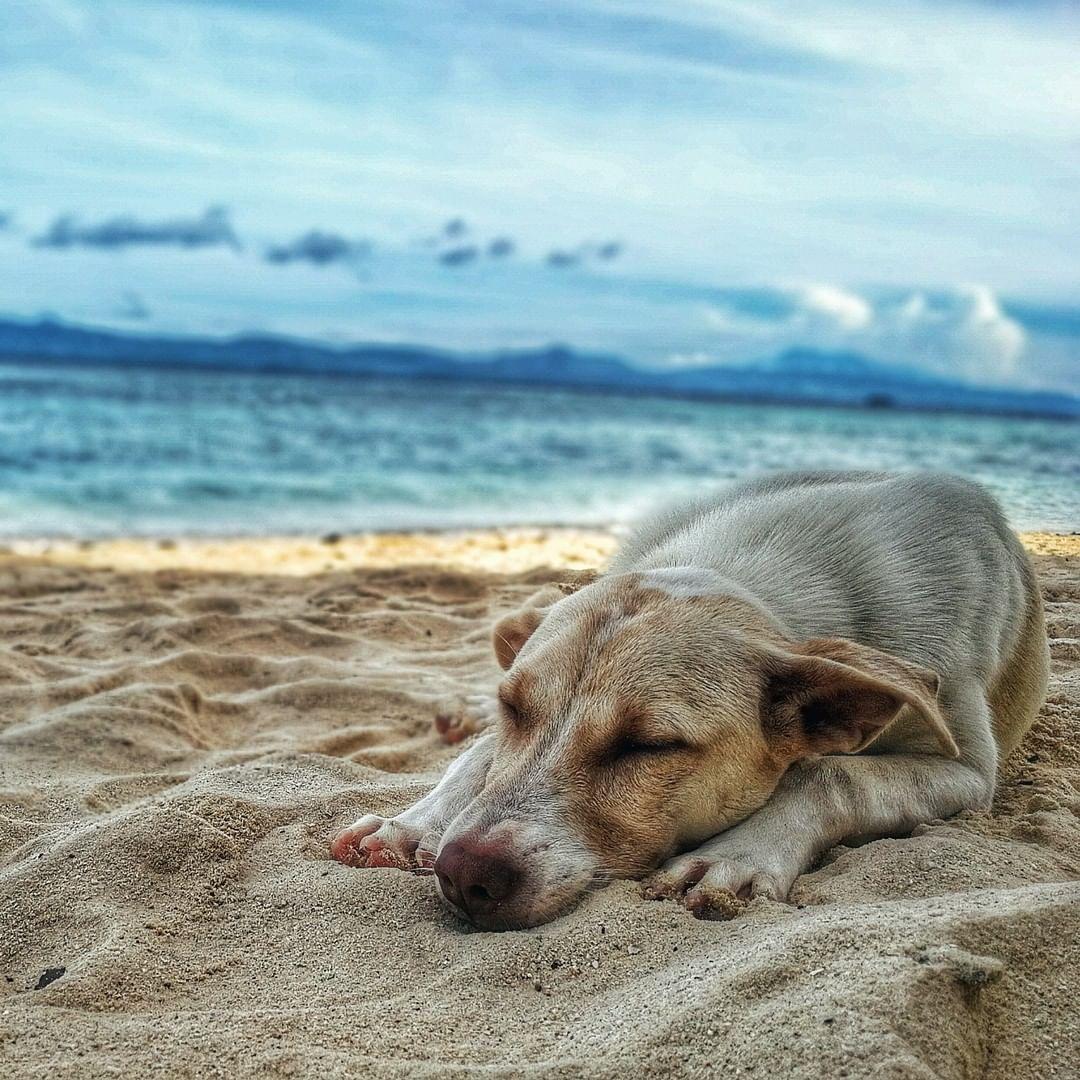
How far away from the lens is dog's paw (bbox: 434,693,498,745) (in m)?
5.16

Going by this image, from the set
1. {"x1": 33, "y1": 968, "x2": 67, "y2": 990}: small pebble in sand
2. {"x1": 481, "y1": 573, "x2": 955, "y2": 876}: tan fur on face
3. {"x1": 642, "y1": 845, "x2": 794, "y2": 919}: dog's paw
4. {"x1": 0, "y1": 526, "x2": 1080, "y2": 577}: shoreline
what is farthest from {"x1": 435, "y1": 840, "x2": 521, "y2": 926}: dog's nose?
{"x1": 0, "y1": 526, "x2": 1080, "y2": 577}: shoreline

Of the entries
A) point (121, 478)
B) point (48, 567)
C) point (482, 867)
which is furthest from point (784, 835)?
point (121, 478)

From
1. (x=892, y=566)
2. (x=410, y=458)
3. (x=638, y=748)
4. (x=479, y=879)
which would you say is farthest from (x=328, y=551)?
(x=410, y=458)

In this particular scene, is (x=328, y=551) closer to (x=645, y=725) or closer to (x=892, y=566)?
(x=892, y=566)

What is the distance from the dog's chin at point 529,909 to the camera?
283cm

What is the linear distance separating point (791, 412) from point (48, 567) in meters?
22.8

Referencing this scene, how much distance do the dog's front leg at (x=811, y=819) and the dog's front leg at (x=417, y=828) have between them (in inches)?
30.8

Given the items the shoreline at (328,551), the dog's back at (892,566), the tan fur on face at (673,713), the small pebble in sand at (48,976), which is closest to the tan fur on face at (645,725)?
the tan fur on face at (673,713)

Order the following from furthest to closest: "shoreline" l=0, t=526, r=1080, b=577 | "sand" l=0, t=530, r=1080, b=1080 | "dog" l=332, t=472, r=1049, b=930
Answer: "shoreline" l=0, t=526, r=1080, b=577
"dog" l=332, t=472, r=1049, b=930
"sand" l=0, t=530, r=1080, b=1080

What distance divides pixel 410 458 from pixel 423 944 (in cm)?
2276

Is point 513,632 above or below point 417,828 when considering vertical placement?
above

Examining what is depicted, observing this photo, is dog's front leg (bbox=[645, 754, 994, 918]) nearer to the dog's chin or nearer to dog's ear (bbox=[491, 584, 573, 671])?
the dog's chin

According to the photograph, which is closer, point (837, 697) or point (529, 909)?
point (529, 909)

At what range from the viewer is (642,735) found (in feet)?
9.83
